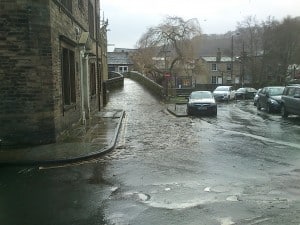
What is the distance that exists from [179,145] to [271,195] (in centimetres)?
640

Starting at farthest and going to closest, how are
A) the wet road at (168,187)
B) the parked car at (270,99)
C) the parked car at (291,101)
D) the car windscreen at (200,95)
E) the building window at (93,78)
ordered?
the car windscreen at (200,95) → the parked car at (270,99) → the building window at (93,78) → the parked car at (291,101) → the wet road at (168,187)

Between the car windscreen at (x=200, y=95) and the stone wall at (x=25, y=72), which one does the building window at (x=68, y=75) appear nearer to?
the stone wall at (x=25, y=72)

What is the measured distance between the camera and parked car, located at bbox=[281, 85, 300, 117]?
2149 cm

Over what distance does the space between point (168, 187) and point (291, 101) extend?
52.0ft

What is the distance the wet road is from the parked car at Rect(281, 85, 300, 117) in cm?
761

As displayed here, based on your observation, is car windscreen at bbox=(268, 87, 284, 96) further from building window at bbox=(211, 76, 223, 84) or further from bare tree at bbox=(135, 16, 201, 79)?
building window at bbox=(211, 76, 223, 84)

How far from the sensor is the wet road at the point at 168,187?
20.7 feet

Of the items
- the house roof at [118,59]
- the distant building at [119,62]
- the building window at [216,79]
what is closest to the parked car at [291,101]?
the building window at [216,79]

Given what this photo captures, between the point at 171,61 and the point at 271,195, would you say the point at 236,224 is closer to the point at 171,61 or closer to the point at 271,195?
the point at 271,195

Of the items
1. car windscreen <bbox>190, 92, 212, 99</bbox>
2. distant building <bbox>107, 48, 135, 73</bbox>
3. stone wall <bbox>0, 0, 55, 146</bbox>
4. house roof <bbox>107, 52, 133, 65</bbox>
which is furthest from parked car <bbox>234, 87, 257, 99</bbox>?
house roof <bbox>107, 52, 133, 65</bbox>

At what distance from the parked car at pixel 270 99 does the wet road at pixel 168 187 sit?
1246 cm

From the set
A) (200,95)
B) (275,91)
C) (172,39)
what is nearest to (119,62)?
(172,39)

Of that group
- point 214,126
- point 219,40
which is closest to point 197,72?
point 219,40

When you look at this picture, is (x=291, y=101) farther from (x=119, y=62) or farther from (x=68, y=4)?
(x=119, y=62)
